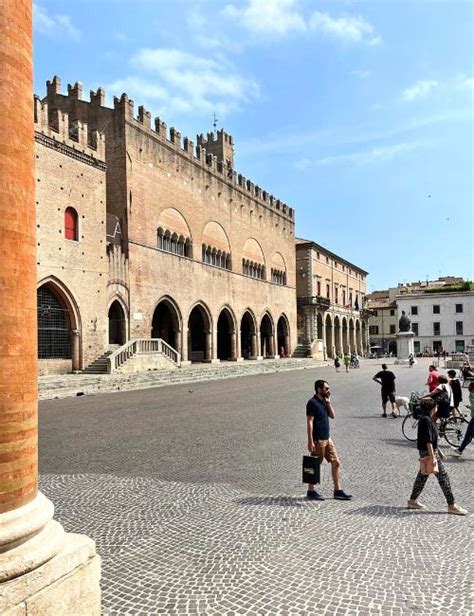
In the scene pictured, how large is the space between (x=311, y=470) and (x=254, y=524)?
99 cm

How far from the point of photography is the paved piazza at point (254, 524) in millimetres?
3416

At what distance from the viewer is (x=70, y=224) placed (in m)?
21.9

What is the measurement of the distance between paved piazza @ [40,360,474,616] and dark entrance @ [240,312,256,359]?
3107 centimetres

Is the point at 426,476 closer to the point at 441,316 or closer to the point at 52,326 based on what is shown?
the point at 52,326

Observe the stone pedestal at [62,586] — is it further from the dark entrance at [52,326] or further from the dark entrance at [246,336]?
the dark entrance at [246,336]

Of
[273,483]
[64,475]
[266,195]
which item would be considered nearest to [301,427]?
[273,483]

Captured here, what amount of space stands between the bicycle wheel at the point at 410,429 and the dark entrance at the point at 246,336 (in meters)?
30.8

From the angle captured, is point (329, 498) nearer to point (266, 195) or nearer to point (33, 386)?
point (33, 386)

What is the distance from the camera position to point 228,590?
3.49 m

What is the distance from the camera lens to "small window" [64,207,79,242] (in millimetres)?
21614

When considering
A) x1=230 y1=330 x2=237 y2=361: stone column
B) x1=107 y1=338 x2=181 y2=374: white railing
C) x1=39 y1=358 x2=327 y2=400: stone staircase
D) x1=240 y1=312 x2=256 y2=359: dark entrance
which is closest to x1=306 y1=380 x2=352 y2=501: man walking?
x1=39 y1=358 x2=327 y2=400: stone staircase

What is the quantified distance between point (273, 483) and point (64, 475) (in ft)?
8.85

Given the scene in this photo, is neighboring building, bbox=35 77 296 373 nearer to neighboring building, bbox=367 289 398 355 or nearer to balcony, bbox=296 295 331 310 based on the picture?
balcony, bbox=296 295 331 310

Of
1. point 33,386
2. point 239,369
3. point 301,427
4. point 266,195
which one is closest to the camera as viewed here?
point 33,386
